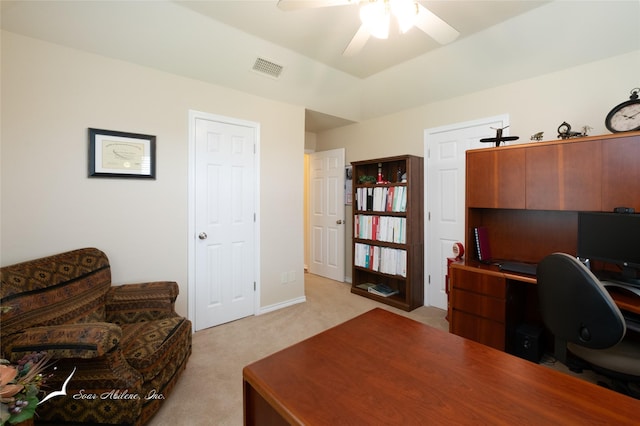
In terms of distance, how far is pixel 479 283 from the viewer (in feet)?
7.69

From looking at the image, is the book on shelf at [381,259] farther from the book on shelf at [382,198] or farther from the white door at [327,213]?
the white door at [327,213]

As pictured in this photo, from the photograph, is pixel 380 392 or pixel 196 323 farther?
pixel 196 323

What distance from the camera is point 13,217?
202 centimetres

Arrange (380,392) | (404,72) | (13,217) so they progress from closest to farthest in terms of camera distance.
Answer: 1. (380,392)
2. (13,217)
3. (404,72)

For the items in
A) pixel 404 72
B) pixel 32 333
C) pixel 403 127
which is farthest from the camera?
pixel 403 127

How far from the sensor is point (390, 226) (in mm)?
3545

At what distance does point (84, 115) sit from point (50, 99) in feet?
0.70

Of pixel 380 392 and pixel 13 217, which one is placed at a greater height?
pixel 13 217

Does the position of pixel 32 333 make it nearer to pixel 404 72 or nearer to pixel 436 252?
pixel 436 252

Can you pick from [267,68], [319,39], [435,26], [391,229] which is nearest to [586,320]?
[435,26]

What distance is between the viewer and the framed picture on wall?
2.30 metres

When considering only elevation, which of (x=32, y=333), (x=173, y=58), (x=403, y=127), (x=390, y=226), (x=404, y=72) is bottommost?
(x=32, y=333)

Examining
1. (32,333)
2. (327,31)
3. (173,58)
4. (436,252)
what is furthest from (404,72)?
(32,333)

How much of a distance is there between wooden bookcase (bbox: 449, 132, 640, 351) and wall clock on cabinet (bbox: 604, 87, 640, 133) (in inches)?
8.6
